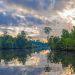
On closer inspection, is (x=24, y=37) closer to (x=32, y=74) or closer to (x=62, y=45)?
(x=62, y=45)

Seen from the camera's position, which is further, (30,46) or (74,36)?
(30,46)

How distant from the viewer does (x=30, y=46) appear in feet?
353

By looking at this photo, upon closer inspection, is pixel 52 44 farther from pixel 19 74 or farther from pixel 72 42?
pixel 19 74

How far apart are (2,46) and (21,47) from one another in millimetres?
5735

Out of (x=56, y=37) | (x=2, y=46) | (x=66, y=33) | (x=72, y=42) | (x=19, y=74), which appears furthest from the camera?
(x=2, y=46)

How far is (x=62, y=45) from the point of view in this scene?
8388 cm

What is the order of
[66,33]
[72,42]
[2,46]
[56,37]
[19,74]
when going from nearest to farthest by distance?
1. [19,74]
2. [72,42]
3. [66,33]
4. [56,37]
5. [2,46]

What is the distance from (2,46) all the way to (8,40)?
114 inches

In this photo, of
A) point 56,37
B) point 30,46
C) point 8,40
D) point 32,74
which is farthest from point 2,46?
point 32,74

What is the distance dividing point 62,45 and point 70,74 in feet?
208

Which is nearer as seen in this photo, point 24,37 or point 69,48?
point 69,48

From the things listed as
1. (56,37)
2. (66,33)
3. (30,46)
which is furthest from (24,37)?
(66,33)

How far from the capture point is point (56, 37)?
94.0 m

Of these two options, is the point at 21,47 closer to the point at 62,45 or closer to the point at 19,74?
the point at 62,45
